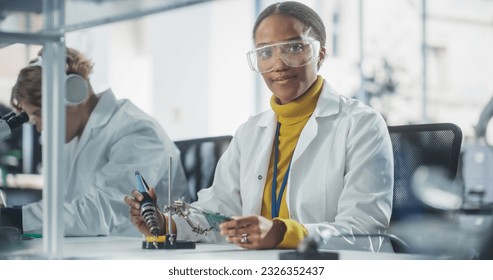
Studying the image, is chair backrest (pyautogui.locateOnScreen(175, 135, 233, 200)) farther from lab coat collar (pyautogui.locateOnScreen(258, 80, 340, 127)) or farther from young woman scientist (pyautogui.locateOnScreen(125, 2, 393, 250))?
lab coat collar (pyautogui.locateOnScreen(258, 80, 340, 127))

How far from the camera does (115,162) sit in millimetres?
2414

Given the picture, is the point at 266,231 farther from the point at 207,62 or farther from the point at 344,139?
the point at 207,62

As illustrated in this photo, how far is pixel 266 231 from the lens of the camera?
148cm

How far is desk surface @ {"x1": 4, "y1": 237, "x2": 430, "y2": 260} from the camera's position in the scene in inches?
53.3

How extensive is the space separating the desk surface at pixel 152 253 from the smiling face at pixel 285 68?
0.41 metres

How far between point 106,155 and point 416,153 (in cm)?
104

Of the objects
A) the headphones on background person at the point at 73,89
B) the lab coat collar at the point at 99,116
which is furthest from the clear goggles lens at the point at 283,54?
the lab coat collar at the point at 99,116

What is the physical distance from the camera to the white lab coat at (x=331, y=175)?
1.68 meters

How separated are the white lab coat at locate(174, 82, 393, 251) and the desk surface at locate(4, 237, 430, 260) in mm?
137

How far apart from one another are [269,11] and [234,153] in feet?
1.26

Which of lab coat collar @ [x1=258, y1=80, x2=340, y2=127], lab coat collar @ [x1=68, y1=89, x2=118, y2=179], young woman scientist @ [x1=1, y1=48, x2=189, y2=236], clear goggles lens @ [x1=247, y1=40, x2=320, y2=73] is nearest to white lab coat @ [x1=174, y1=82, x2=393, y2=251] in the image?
lab coat collar @ [x1=258, y1=80, x2=340, y2=127]

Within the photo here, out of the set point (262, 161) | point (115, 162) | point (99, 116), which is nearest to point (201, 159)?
point (115, 162)

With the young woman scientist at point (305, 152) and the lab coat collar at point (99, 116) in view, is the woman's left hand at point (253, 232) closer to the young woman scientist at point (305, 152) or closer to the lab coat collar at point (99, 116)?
the young woman scientist at point (305, 152)
